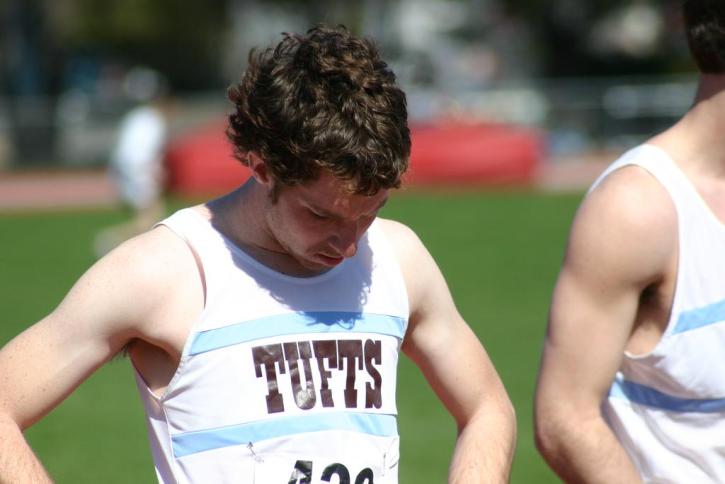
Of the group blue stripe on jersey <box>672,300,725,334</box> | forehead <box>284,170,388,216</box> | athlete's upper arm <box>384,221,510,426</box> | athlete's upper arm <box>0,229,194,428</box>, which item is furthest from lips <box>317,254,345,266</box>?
blue stripe on jersey <box>672,300,725,334</box>

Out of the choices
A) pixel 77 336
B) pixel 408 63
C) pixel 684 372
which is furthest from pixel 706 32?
pixel 408 63

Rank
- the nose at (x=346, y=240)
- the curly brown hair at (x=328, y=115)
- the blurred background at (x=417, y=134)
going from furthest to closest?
the blurred background at (x=417, y=134)
the nose at (x=346, y=240)
the curly brown hair at (x=328, y=115)

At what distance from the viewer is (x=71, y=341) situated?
268cm

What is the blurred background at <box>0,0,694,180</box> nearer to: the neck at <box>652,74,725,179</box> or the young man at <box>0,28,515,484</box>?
the neck at <box>652,74,725,179</box>

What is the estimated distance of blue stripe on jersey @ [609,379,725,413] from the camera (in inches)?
120

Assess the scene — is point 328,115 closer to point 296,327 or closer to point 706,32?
point 296,327

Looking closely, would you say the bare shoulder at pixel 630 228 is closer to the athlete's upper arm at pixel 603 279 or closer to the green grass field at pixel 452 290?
the athlete's upper arm at pixel 603 279

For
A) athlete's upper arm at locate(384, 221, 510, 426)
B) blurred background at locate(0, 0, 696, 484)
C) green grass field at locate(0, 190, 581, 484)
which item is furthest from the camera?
blurred background at locate(0, 0, 696, 484)

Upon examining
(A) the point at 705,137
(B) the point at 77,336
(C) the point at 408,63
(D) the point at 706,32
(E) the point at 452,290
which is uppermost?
(D) the point at 706,32

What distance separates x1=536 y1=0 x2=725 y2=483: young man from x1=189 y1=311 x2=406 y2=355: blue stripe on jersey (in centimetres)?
45

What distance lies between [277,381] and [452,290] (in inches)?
438

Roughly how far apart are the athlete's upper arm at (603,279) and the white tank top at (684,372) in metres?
0.05

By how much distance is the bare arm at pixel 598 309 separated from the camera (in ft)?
9.64

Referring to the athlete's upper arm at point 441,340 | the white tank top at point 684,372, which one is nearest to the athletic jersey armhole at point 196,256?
the athlete's upper arm at point 441,340
